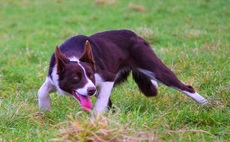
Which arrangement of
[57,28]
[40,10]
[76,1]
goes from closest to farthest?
[57,28] → [40,10] → [76,1]

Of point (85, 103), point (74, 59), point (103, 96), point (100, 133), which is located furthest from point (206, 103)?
point (100, 133)

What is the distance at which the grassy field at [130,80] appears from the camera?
16.7 ft

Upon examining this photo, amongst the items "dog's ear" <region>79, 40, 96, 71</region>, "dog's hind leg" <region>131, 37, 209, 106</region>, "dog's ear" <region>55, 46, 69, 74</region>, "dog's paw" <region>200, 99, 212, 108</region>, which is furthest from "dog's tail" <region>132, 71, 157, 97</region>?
"dog's ear" <region>55, 46, 69, 74</region>

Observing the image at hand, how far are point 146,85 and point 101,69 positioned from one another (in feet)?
3.26

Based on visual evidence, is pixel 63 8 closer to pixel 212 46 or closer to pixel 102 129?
pixel 212 46

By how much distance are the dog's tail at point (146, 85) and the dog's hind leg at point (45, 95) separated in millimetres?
1227

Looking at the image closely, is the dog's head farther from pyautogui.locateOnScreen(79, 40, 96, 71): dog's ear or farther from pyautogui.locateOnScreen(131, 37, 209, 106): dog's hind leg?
pyautogui.locateOnScreen(131, 37, 209, 106): dog's hind leg

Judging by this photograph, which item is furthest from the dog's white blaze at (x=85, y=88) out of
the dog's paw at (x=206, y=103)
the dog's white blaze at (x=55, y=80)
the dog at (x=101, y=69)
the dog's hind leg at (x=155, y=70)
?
the dog's paw at (x=206, y=103)

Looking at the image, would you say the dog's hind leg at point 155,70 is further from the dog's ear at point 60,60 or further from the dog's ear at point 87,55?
the dog's ear at point 60,60

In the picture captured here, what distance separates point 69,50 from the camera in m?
6.13

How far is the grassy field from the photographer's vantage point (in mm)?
5102

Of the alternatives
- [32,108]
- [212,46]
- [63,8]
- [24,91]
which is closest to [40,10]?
[63,8]

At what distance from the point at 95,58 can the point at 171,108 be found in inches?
41.8

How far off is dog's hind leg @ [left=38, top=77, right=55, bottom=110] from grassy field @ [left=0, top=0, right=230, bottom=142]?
9 cm
